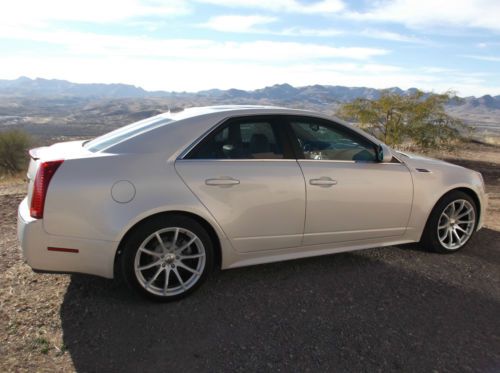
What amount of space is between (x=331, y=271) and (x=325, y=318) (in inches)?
35.7

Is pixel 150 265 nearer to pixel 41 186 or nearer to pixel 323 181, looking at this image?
pixel 41 186

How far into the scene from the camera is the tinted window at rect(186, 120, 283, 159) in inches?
144

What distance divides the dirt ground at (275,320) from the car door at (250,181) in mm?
513

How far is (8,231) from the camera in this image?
545 centimetres

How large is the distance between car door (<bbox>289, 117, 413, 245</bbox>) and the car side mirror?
0.05 m

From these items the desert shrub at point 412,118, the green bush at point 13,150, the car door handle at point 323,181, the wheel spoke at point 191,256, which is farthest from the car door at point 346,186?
the green bush at point 13,150

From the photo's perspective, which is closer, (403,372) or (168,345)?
(403,372)

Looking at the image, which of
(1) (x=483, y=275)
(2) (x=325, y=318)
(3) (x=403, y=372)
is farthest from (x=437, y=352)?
(1) (x=483, y=275)

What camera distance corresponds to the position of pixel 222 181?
11.7 feet

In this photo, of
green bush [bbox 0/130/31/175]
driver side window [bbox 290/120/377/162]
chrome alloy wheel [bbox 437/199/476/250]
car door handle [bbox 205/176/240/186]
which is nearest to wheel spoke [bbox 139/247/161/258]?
car door handle [bbox 205/176/240/186]

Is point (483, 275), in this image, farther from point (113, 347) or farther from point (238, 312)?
point (113, 347)

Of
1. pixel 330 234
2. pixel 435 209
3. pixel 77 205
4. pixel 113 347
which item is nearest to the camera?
pixel 113 347

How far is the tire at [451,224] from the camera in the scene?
4602 millimetres

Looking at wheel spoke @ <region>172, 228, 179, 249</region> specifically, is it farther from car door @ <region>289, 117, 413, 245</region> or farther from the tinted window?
car door @ <region>289, 117, 413, 245</region>
